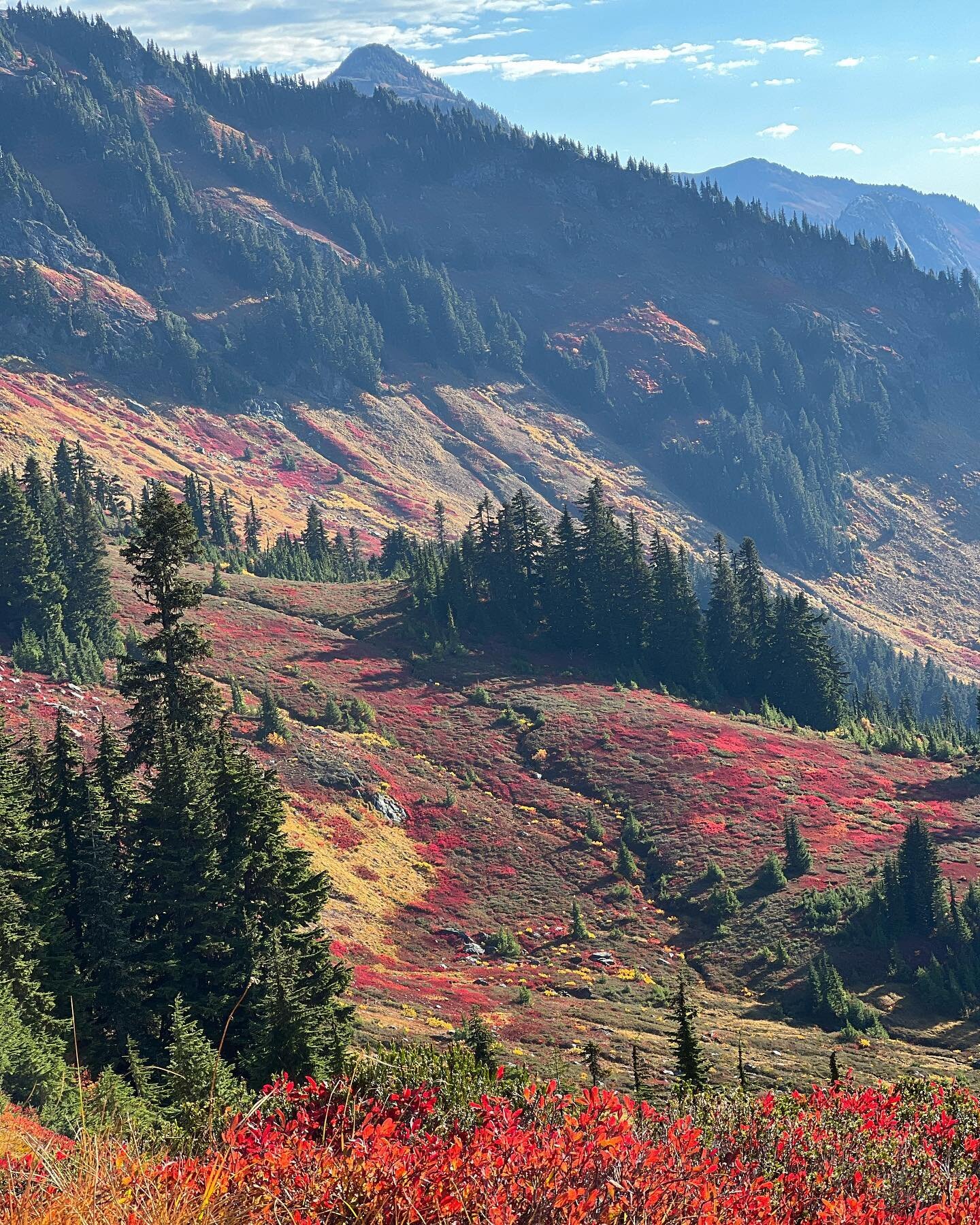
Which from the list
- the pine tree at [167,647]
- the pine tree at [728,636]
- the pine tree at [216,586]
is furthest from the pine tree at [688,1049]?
the pine tree at [216,586]

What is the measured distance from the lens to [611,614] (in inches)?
3610

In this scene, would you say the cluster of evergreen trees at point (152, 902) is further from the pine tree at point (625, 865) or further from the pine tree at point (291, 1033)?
the pine tree at point (625, 865)

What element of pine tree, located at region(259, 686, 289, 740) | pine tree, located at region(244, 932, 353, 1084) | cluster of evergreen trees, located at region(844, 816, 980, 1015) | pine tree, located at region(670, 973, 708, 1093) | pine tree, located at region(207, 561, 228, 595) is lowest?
cluster of evergreen trees, located at region(844, 816, 980, 1015)

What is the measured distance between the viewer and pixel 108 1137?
7473mm

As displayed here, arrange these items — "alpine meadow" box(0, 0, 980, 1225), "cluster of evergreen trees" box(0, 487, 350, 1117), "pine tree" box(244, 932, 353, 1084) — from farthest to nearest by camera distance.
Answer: "cluster of evergreen trees" box(0, 487, 350, 1117)
"pine tree" box(244, 932, 353, 1084)
"alpine meadow" box(0, 0, 980, 1225)

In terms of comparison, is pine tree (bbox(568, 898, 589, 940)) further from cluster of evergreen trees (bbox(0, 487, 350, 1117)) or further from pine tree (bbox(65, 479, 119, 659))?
pine tree (bbox(65, 479, 119, 659))

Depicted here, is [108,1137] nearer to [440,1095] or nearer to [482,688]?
[440,1095]

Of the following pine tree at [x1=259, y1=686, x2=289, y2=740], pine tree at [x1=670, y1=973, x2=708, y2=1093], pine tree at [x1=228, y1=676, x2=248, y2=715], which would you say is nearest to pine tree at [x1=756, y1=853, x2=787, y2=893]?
pine tree at [x1=259, y1=686, x2=289, y2=740]

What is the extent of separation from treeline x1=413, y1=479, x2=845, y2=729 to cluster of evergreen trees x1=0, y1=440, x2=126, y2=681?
2771 centimetres

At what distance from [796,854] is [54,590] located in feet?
159

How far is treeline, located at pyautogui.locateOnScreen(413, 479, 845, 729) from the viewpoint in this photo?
91.3 meters

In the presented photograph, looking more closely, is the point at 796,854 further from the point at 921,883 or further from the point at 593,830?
the point at 593,830

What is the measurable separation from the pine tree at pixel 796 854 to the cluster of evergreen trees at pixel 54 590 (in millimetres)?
41420

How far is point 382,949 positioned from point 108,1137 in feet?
141
